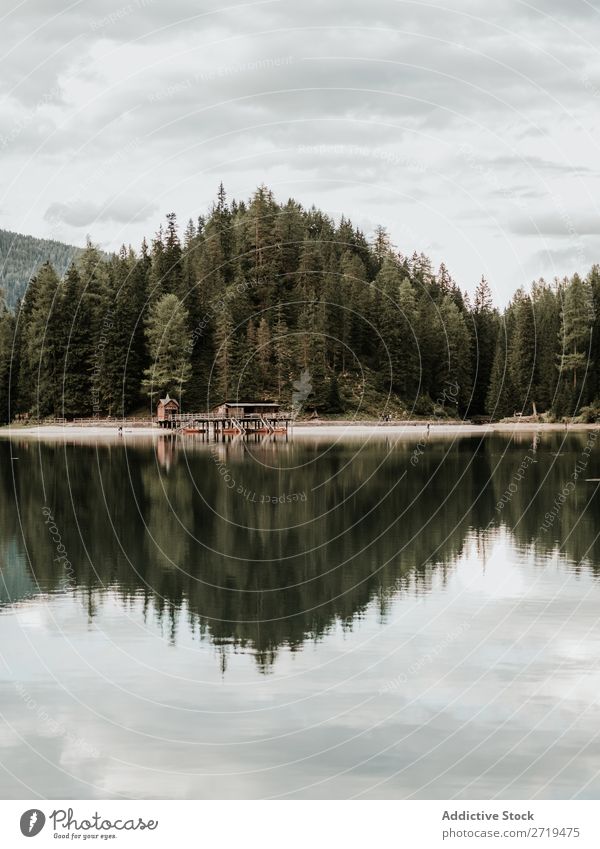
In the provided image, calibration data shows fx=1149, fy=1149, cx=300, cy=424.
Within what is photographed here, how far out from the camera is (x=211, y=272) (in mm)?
152500

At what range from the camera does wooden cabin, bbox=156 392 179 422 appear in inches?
5217

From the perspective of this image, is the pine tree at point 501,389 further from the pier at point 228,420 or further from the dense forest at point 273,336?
the pier at point 228,420

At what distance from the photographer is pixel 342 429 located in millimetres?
136125

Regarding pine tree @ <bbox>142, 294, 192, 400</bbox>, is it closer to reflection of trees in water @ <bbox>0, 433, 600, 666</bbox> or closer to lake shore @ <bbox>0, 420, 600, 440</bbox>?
lake shore @ <bbox>0, 420, 600, 440</bbox>

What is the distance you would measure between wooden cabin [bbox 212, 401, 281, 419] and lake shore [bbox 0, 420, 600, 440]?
12.3 feet

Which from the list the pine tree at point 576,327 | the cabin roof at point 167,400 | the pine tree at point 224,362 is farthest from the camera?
the pine tree at point 576,327

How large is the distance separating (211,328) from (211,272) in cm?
909

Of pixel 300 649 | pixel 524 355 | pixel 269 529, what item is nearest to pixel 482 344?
pixel 524 355

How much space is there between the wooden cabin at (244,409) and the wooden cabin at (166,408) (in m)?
4.67

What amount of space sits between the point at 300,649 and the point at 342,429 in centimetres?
11158
